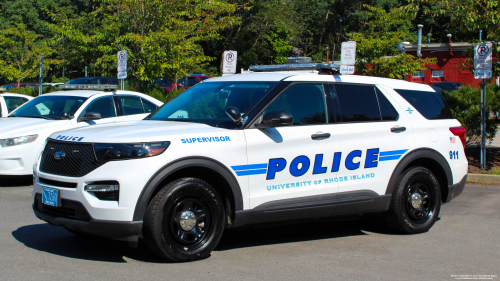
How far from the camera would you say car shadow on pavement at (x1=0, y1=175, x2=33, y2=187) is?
9.51m

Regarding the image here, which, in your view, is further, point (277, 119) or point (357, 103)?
point (357, 103)

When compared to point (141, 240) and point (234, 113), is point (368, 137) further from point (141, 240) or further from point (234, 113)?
point (141, 240)

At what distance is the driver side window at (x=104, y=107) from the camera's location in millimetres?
10055

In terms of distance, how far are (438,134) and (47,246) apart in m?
4.64

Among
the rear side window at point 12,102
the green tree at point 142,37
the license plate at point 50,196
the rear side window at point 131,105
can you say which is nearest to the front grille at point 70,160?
the license plate at point 50,196

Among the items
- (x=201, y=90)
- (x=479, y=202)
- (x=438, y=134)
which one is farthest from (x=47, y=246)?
(x=479, y=202)

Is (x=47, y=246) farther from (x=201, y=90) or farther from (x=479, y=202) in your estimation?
(x=479, y=202)

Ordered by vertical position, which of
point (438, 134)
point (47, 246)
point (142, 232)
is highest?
point (438, 134)

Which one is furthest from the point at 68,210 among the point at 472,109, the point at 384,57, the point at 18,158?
the point at 384,57

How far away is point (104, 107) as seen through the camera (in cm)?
1021

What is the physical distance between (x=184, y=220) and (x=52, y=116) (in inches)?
243

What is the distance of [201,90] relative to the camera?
586cm

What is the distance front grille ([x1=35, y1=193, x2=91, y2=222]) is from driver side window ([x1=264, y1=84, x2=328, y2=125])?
2.03 m

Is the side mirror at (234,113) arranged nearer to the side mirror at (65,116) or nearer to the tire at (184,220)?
the tire at (184,220)
